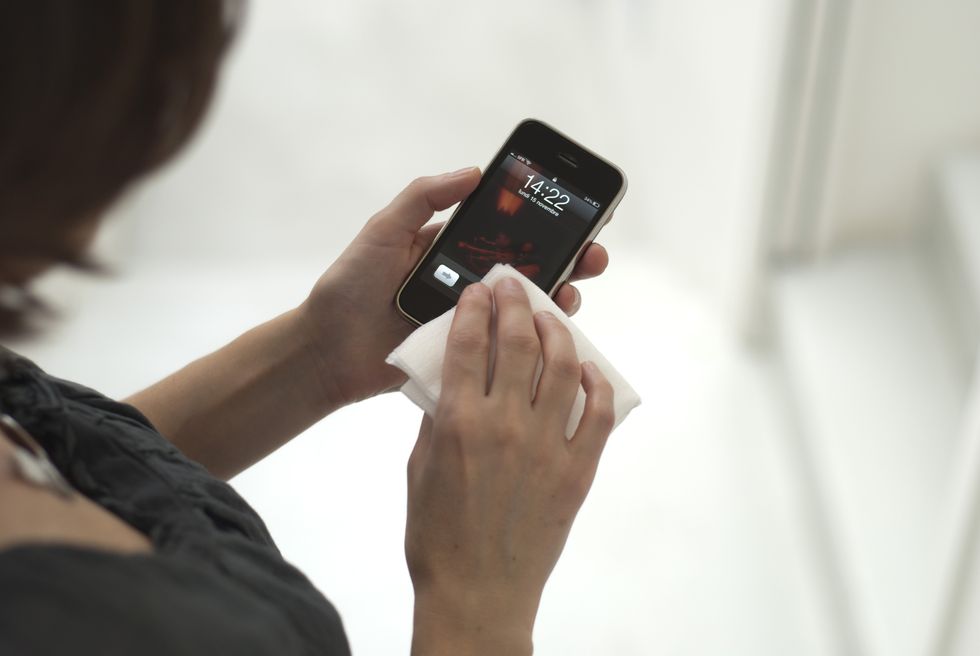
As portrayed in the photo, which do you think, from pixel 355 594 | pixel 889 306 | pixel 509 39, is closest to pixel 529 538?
pixel 355 594

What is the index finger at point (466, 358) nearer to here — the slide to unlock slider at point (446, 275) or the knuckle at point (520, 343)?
the knuckle at point (520, 343)

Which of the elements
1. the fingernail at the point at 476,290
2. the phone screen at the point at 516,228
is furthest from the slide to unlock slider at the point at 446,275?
the fingernail at the point at 476,290

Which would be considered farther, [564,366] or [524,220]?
[524,220]

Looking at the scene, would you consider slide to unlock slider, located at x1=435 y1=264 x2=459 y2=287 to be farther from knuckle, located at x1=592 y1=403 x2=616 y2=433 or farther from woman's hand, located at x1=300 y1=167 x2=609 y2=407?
knuckle, located at x1=592 y1=403 x2=616 y2=433

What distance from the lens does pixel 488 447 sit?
0.52 m

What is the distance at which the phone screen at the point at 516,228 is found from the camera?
70 cm

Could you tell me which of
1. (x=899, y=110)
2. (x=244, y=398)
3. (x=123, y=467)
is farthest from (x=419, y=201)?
(x=899, y=110)

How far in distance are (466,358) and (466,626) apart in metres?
0.13

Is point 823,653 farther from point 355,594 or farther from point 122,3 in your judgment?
point 122,3

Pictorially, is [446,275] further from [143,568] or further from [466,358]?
[143,568]

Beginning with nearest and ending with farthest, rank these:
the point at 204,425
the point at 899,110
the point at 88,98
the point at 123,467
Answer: the point at 88,98 → the point at 123,467 → the point at 204,425 → the point at 899,110

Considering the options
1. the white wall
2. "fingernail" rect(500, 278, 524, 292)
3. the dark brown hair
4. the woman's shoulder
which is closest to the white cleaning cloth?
"fingernail" rect(500, 278, 524, 292)

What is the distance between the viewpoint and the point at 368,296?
69cm

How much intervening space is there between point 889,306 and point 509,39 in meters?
0.96
